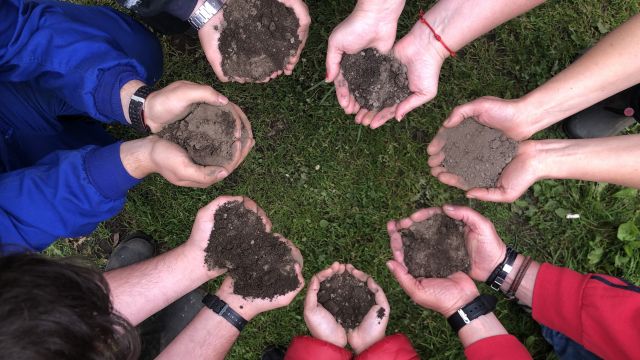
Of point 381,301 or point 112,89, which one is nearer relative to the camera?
point 112,89

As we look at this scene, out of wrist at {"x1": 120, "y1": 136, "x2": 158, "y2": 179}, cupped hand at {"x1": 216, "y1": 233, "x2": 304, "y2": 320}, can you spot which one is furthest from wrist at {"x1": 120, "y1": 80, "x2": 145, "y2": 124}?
cupped hand at {"x1": 216, "y1": 233, "x2": 304, "y2": 320}

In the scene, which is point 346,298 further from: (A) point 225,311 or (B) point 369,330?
(A) point 225,311

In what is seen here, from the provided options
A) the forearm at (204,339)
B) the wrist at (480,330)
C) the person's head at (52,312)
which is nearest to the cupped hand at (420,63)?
the wrist at (480,330)

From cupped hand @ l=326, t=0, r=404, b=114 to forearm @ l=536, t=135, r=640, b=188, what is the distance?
116cm

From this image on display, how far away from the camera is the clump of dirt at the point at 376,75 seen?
2.80 m

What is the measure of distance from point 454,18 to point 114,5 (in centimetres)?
266

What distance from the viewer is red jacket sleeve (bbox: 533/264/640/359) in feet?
7.42

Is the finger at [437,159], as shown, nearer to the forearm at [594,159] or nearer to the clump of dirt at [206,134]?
the forearm at [594,159]

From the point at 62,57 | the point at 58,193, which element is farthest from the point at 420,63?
the point at 58,193

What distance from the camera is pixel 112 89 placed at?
2502mm

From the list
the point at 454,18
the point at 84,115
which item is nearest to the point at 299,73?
the point at 454,18

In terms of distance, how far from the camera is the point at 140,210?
139 inches

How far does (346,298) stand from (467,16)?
1924 millimetres

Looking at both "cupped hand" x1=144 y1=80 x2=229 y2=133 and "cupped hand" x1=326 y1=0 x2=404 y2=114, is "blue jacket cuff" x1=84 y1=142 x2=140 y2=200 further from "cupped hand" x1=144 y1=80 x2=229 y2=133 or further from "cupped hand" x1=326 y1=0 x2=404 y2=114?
"cupped hand" x1=326 y1=0 x2=404 y2=114
